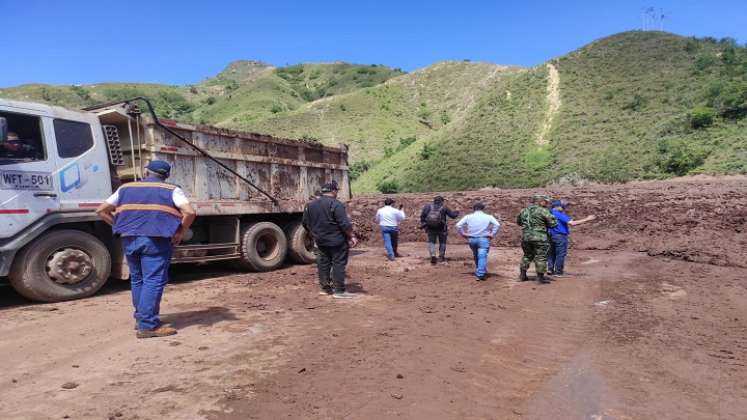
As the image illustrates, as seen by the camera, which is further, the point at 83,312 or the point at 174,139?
the point at 174,139

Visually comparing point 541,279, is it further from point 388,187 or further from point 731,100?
point 388,187

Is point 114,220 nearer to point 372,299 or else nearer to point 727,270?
point 372,299

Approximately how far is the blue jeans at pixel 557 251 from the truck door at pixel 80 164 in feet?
24.9

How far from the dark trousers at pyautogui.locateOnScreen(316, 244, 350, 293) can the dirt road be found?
0.30 meters

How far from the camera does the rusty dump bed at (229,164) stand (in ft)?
25.0

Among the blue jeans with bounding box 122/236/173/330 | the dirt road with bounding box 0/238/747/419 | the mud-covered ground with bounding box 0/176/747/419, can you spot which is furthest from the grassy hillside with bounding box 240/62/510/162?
the blue jeans with bounding box 122/236/173/330

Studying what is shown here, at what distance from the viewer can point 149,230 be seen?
469cm

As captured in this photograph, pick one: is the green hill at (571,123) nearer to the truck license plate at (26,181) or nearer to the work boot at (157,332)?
the work boot at (157,332)

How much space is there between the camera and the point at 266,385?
359 centimetres

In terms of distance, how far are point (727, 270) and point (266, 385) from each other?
407 inches

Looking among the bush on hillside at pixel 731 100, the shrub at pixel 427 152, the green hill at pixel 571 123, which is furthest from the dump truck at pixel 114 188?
the shrub at pixel 427 152

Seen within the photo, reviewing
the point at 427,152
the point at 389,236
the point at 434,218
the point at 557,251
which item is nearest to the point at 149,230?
the point at 434,218

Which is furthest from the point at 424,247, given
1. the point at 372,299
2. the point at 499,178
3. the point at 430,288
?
the point at 499,178

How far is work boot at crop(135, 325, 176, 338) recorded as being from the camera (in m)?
4.68
